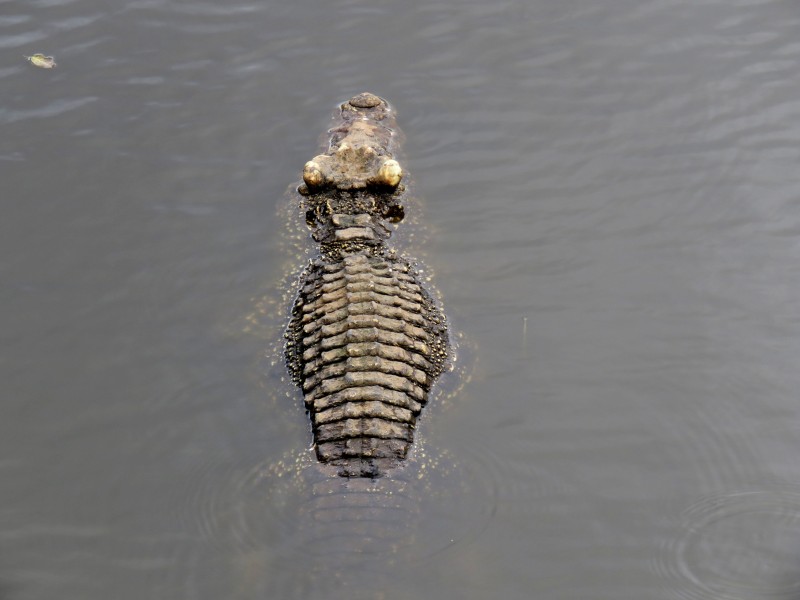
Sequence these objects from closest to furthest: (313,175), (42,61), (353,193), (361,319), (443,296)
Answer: (361,319), (443,296), (313,175), (353,193), (42,61)

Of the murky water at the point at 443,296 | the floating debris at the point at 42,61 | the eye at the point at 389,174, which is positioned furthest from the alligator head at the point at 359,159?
the floating debris at the point at 42,61

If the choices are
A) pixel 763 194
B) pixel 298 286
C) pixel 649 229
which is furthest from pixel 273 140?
pixel 763 194

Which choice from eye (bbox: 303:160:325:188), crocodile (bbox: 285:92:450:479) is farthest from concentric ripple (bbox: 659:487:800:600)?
eye (bbox: 303:160:325:188)

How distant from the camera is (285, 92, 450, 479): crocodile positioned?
672 cm

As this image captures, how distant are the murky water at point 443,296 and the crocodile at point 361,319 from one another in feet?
0.66

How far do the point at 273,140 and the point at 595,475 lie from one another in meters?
4.57

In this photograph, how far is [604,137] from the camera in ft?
31.1

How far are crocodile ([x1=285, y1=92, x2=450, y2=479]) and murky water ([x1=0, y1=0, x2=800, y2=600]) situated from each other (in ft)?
0.66

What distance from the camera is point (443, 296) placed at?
324 inches

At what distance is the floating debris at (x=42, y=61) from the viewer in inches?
407

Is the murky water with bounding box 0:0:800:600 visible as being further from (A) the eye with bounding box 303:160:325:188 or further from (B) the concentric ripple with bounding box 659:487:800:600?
(A) the eye with bounding box 303:160:325:188

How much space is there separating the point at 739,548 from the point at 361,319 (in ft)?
9.36

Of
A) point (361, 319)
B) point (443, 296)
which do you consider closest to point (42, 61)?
point (443, 296)

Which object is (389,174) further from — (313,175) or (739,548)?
(739,548)
